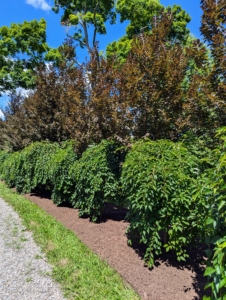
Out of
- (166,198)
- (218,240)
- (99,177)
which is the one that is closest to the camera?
(218,240)

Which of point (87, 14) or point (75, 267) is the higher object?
point (87, 14)

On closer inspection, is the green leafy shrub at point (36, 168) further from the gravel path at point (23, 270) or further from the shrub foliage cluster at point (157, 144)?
the gravel path at point (23, 270)

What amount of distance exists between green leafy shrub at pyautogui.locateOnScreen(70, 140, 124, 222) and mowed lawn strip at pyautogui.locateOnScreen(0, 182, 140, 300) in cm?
71

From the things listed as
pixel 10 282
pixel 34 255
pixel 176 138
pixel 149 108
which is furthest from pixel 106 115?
pixel 10 282

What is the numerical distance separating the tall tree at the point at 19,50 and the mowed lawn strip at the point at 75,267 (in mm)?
15106

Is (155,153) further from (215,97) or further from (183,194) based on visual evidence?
(215,97)

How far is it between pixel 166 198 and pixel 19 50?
1872 centimetres

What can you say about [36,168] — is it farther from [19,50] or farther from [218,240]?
[19,50]

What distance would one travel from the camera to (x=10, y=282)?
109 inches

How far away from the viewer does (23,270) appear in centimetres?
304

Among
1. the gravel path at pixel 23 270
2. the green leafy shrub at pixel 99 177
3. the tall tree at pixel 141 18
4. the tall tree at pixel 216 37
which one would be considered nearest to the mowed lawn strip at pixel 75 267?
the gravel path at pixel 23 270

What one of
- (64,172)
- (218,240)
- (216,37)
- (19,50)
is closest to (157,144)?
(216,37)

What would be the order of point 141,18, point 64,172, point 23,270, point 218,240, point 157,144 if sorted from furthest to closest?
point 141,18 < point 64,172 < point 157,144 < point 23,270 < point 218,240

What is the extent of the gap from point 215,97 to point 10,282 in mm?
3464
